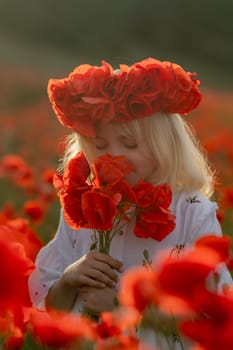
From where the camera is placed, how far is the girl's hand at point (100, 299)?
1.67 m

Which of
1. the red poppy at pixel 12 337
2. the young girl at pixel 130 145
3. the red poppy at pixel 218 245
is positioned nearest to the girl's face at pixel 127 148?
the young girl at pixel 130 145

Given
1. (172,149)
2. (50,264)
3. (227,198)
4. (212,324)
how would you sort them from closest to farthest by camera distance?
(212,324), (172,149), (50,264), (227,198)

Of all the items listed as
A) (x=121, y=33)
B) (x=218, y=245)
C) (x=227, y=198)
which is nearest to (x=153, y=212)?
(x=218, y=245)

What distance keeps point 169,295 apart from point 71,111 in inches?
34.9

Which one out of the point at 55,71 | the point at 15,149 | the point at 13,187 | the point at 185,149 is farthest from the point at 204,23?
the point at 185,149

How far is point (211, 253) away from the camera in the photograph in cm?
92

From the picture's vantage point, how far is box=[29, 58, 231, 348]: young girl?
1699 mm

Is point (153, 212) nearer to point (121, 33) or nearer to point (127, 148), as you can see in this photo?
point (127, 148)

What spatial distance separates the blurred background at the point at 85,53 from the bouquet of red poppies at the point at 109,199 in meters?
1.14

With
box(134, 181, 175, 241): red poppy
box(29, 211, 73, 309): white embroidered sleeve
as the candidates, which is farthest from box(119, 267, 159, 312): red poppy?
box(29, 211, 73, 309): white embroidered sleeve

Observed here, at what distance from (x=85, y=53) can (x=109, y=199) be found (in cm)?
1159

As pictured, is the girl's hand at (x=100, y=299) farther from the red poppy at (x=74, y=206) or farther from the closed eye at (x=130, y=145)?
the closed eye at (x=130, y=145)

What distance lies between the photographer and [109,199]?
4.83 ft

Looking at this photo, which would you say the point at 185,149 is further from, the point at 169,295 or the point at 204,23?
the point at 204,23
